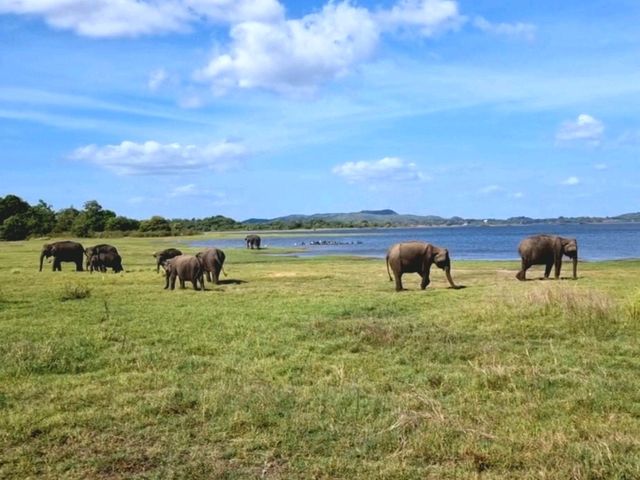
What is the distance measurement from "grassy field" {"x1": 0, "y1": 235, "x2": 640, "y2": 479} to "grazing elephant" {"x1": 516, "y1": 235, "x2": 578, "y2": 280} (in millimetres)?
9498

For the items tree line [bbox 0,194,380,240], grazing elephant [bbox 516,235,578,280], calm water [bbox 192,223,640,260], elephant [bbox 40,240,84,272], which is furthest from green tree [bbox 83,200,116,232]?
grazing elephant [bbox 516,235,578,280]

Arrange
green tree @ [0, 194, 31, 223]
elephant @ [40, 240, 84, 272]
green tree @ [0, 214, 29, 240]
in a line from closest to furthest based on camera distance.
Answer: elephant @ [40, 240, 84, 272]
green tree @ [0, 214, 29, 240]
green tree @ [0, 194, 31, 223]

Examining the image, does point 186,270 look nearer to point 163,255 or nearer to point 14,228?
point 163,255

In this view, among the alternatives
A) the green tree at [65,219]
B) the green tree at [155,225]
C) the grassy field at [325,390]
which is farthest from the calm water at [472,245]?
the grassy field at [325,390]

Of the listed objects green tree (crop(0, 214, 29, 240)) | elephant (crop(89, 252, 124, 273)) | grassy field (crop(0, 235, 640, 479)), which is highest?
green tree (crop(0, 214, 29, 240))

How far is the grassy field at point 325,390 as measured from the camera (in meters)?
6.54

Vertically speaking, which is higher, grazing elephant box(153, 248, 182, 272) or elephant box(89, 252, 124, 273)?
grazing elephant box(153, 248, 182, 272)

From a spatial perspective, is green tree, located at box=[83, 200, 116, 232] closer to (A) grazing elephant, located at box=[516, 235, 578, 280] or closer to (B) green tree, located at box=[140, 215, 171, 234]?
(B) green tree, located at box=[140, 215, 171, 234]

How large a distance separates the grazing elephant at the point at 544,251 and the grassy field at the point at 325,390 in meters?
9.50

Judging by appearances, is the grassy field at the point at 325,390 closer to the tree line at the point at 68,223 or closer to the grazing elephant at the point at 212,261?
the grazing elephant at the point at 212,261

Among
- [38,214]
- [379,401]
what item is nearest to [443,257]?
[379,401]

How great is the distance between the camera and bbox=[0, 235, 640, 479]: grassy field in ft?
21.5

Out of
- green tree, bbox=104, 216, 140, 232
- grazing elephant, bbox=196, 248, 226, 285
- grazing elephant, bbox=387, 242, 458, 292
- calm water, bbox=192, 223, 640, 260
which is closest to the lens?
grazing elephant, bbox=387, 242, 458, 292

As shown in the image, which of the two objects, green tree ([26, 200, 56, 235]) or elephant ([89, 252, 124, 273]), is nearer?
elephant ([89, 252, 124, 273])
